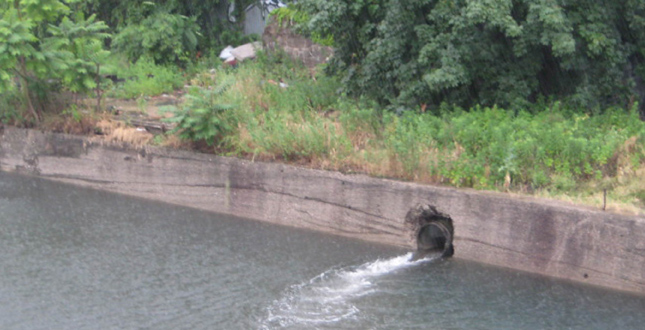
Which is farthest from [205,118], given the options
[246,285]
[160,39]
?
[160,39]

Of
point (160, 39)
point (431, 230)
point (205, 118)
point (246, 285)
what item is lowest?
point (246, 285)

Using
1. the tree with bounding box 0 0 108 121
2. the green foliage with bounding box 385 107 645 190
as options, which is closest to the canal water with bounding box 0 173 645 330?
the green foliage with bounding box 385 107 645 190

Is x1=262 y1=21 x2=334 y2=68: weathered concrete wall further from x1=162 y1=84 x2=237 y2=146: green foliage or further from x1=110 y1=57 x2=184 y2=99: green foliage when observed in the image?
x1=162 y1=84 x2=237 y2=146: green foliage

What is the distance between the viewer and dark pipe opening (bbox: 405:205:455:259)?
9.88 m

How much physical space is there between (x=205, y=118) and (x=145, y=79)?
454cm

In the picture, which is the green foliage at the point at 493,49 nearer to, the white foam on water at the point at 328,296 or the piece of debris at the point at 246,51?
the white foam on water at the point at 328,296

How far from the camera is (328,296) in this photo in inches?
330

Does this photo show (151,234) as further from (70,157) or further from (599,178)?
(599,178)

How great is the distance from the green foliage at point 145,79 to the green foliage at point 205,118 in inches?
140

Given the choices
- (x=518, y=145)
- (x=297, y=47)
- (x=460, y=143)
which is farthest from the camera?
(x=297, y=47)

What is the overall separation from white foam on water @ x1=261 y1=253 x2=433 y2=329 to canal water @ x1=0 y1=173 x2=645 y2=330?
0.07 feet

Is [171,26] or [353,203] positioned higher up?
[171,26]

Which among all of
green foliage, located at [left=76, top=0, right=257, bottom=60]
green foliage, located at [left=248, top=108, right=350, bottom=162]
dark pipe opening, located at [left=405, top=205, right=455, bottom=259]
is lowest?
dark pipe opening, located at [left=405, top=205, right=455, bottom=259]

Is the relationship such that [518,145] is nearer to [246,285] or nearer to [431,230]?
[431,230]
